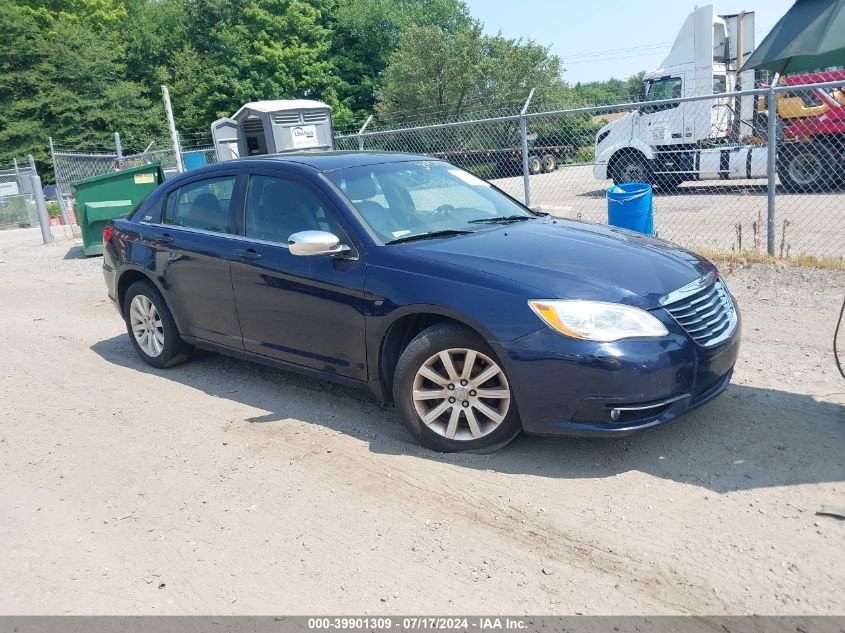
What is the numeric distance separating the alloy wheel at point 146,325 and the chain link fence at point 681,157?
640cm

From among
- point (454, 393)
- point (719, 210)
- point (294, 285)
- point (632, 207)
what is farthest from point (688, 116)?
point (454, 393)

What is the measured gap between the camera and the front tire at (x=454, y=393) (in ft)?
12.9

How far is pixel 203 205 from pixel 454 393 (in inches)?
105

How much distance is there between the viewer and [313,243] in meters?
4.30

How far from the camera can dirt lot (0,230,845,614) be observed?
2.98 metres

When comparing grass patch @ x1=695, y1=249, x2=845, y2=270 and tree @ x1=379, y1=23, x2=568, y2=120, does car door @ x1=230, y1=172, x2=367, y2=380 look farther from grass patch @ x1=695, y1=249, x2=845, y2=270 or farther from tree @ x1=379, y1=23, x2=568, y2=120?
tree @ x1=379, y1=23, x2=568, y2=120

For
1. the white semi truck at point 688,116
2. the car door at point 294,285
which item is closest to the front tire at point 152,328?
the car door at point 294,285

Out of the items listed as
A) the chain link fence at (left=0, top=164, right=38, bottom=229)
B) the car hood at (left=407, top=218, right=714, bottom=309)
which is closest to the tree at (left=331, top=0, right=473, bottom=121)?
the chain link fence at (left=0, top=164, right=38, bottom=229)

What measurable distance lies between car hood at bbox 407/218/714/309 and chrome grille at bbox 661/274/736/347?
0.19 feet

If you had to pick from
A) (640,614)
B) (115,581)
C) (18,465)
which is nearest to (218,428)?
(18,465)

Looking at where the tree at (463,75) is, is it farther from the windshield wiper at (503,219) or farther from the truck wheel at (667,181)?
the windshield wiper at (503,219)

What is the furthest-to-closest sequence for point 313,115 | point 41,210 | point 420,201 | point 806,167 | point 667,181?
point 667,181 → point 313,115 → point 806,167 → point 41,210 → point 420,201

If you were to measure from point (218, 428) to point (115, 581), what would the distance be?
5.43ft

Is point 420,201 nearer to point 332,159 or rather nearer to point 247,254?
point 332,159
